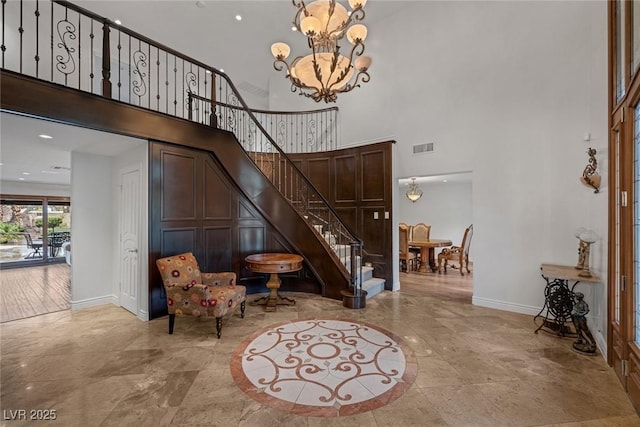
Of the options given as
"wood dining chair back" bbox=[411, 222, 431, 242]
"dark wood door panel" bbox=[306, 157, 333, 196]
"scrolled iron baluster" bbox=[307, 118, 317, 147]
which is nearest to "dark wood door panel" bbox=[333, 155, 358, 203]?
"dark wood door panel" bbox=[306, 157, 333, 196]

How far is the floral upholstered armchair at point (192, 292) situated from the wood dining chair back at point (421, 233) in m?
5.38

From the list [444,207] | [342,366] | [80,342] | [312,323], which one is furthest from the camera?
[444,207]

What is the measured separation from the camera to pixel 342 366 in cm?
263

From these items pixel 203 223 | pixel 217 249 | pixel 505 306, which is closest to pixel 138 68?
pixel 203 223

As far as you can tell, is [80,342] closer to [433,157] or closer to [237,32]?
[433,157]

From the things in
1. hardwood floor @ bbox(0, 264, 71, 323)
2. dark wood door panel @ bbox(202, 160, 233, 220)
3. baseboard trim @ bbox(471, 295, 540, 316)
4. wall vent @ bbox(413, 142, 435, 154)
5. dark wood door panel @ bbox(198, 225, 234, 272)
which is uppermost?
wall vent @ bbox(413, 142, 435, 154)

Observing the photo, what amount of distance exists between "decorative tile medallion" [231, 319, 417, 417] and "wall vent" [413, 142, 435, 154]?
3.34 meters

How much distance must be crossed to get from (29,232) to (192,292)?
32.7 ft

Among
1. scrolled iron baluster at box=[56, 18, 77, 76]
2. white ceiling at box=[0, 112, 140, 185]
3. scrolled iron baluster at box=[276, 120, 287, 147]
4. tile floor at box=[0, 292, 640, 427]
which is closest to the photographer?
tile floor at box=[0, 292, 640, 427]

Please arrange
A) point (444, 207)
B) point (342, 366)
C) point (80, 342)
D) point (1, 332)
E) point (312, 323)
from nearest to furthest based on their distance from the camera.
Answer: point (342, 366), point (80, 342), point (1, 332), point (312, 323), point (444, 207)

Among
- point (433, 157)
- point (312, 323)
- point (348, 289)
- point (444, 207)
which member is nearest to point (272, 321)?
point (312, 323)

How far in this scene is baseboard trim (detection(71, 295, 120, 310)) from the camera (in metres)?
4.30

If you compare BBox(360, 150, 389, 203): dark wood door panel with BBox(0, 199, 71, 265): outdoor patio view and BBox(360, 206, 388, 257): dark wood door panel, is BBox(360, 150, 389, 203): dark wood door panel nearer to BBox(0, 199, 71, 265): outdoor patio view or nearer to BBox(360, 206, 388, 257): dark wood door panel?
BBox(360, 206, 388, 257): dark wood door panel

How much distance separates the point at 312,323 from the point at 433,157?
11.9ft
